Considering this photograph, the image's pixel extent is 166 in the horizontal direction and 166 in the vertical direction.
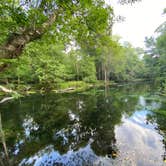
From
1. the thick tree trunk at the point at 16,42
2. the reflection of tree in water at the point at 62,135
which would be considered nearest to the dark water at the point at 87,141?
the reflection of tree in water at the point at 62,135

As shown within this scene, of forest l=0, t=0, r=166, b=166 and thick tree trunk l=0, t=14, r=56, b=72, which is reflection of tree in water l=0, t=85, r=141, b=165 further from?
thick tree trunk l=0, t=14, r=56, b=72

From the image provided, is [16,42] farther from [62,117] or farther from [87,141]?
[62,117]

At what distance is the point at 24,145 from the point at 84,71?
25382 millimetres

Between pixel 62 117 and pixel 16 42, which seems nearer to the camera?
pixel 16 42

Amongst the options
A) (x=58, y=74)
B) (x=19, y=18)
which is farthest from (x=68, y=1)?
(x=58, y=74)

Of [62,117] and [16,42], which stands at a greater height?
[16,42]

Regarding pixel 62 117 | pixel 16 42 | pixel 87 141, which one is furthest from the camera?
pixel 62 117

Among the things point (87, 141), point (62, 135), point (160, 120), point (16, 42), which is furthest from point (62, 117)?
point (16, 42)

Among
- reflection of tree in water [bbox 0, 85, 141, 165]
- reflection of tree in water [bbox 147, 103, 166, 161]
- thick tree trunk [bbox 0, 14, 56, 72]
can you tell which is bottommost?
reflection of tree in water [bbox 0, 85, 141, 165]

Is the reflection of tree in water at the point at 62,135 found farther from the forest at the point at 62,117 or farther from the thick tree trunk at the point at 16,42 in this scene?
the thick tree trunk at the point at 16,42

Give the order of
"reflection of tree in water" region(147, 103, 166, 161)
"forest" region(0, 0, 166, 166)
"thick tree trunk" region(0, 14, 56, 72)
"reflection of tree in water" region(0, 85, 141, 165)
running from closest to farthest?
"thick tree trunk" region(0, 14, 56, 72) → "forest" region(0, 0, 166, 166) → "reflection of tree in water" region(0, 85, 141, 165) → "reflection of tree in water" region(147, 103, 166, 161)

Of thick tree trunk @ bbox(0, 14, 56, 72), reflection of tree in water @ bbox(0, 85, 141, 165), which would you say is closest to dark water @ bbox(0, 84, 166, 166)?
reflection of tree in water @ bbox(0, 85, 141, 165)

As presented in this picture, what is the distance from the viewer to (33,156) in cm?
418

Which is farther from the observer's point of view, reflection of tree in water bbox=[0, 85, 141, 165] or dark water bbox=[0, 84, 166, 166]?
reflection of tree in water bbox=[0, 85, 141, 165]
